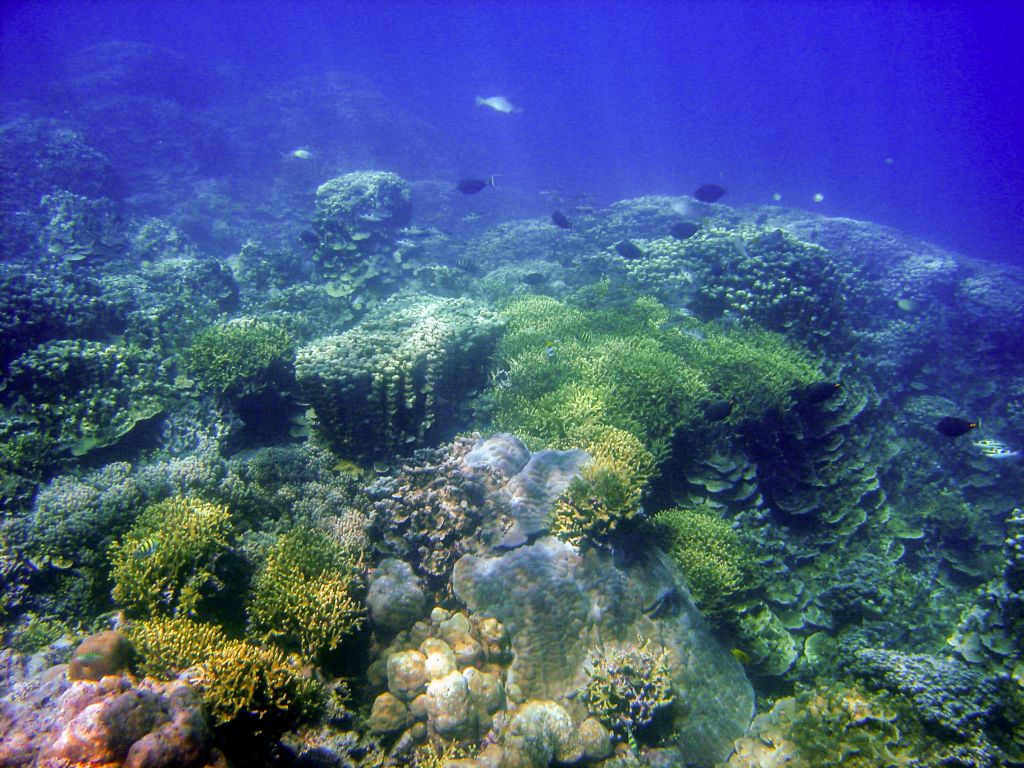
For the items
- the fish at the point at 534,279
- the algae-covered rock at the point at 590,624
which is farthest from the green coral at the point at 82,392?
the fish at the point at 534,279

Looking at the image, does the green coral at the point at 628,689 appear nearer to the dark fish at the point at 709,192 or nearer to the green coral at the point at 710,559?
the green coral at the point at 710,559

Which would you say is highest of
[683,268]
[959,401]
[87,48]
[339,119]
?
[87,48]

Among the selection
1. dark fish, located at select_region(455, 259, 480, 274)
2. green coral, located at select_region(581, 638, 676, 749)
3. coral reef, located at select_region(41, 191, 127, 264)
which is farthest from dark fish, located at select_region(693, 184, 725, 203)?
coral reef, located at select_region(41, 191, 127, 264)

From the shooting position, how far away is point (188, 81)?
102 feet

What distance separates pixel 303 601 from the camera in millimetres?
4039

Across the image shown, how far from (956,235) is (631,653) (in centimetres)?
6845

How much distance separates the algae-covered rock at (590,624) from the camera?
438 cm

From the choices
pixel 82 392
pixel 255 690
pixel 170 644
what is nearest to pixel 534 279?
pixel 82 392

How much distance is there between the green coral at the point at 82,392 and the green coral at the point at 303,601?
14.6 ft

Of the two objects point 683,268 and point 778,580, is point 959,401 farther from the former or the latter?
point 778,580

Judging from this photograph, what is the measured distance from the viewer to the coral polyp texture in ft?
19.5

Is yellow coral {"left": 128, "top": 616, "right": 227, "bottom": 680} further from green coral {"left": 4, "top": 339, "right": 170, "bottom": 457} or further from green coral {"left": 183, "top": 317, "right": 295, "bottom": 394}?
green coral {"left": 4, "top": 339, "right": 170, "bottom": 457}

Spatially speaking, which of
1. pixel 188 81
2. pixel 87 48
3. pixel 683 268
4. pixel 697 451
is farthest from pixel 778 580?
pixel 87 48

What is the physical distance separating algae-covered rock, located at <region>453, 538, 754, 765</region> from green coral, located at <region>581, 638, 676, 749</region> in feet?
0.48
